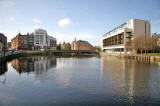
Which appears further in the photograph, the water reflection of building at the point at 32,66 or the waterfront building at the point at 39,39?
the waterfront building at the point at 39,39

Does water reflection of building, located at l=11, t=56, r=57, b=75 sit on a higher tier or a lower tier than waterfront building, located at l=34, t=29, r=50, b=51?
lower

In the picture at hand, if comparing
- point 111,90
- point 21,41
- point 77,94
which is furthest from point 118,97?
point 21,41

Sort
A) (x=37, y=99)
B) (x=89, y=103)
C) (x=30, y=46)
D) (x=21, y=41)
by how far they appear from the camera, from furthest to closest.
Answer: (x=30, y=46) < (x=21, y=41) < (x=37, y=99) < (x=89, y=103)

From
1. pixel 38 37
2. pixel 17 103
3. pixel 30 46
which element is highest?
pixel 38 37

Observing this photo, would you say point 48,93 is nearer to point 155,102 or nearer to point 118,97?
point 118,97

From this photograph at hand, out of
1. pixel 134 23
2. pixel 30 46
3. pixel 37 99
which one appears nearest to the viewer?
pixel 37 99

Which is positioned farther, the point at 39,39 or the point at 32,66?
the point at 39,39

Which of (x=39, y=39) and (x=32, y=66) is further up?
(x=39, y=39)

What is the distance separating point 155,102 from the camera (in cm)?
1442

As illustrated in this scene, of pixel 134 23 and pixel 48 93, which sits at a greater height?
pixel 134 23

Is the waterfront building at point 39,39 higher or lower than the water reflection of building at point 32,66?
higher

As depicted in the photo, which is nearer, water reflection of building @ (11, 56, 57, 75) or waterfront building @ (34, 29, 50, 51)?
water reflection of building @ (11, 56, 57, 75)

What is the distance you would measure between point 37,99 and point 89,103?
547 centimetres

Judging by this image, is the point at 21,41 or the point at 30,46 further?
the point at 30,46
